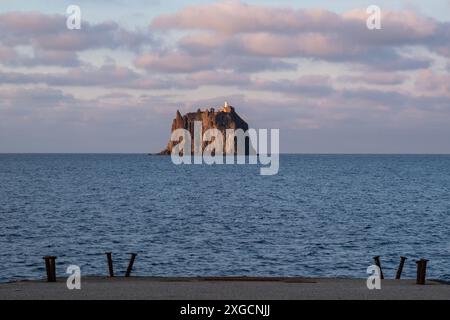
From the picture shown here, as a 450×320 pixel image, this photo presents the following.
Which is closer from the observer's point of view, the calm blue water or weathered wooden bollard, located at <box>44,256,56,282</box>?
weathered wooden bollard, located at <box>44,256,56,282</box>

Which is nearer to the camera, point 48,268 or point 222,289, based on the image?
point 222,289

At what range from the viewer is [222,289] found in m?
22.0

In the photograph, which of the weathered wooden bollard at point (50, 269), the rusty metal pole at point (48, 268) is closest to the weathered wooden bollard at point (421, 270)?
the weathered wooden bollard at point (50, 269)

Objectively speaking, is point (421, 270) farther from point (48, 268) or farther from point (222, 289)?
point (48, 268)

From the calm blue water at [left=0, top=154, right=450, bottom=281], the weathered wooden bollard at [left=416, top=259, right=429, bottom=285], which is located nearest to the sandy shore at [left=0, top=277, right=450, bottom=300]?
the weathered wooden bollard at [left=416, top=259, right=429, bottom=285]

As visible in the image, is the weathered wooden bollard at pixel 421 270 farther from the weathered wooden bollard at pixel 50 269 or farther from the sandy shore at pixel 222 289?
the weathered wooden bollard at pixel 50 269

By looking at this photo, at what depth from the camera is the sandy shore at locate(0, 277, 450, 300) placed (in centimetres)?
1995

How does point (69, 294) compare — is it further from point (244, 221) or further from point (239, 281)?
point (244, 221)

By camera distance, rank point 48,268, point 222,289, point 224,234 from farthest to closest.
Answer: point 224,234, point 48,268, point 222,289

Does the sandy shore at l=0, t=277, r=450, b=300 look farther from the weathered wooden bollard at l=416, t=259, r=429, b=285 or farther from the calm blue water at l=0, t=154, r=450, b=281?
the calm blue water at l=0, t=154, r=450, b=281

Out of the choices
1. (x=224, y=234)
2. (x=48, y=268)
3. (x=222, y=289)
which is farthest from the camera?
(x=224, y=234)

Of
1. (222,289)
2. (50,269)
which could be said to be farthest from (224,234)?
(222,289)

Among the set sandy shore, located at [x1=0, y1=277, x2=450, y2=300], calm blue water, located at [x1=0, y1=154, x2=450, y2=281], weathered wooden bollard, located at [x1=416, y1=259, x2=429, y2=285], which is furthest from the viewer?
calm blue water, located at [x1=0, y1=154, x2=450, y2=281]
